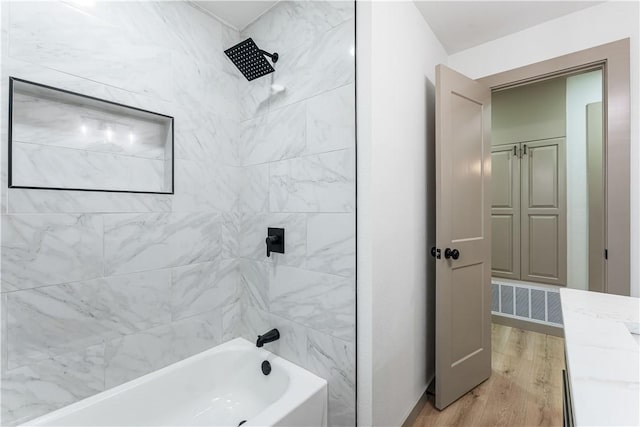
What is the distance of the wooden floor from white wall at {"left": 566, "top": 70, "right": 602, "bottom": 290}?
824mm

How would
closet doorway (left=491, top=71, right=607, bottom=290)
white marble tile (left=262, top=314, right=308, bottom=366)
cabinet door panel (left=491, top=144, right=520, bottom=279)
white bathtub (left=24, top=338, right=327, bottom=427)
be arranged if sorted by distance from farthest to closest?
cabinet door panel (left=491, top=144, right=520, bottom=279)
closet doorway (left=491, top=71, right=607, bottom=290)
white marble tile (left=262, top=314, right=308, bottom=366)
white bathtub (left=24, top=338, right=327, bottom=427)

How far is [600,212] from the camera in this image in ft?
8.88

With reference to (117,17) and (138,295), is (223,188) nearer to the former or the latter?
(138,295)

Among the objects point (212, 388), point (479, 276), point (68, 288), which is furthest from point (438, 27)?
point (212, 388)

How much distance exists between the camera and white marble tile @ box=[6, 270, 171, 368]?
1.19 meters

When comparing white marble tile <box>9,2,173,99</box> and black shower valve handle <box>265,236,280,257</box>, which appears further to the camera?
black shower valve handle <box>265,236,280,257</box>

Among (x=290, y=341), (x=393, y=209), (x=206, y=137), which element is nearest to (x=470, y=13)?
(x=393, y=209)

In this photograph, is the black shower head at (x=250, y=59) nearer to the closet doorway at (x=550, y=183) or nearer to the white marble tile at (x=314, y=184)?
the white marble tile at (x=314, y=184)

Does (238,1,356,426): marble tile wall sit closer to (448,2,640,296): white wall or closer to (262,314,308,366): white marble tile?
(262,314,308,366): white marble tile

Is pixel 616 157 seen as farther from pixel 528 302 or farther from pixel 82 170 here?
pixel 82 170

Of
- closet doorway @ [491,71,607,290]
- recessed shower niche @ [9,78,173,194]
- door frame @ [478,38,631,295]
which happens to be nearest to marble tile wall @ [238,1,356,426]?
recessed shower niche @ [9,78,173,194]

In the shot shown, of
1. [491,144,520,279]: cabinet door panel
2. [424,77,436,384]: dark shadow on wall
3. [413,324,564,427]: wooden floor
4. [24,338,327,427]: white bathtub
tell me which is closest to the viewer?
[24,338,327,427]: white bathtub

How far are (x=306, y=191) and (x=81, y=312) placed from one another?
1211 mm

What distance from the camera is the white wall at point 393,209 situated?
1.39m
